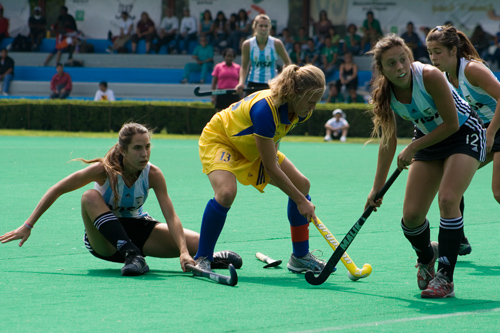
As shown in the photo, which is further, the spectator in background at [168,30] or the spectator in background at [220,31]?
the spectator in background at [168,30]

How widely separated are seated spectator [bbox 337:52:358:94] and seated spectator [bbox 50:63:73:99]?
26.2 ft

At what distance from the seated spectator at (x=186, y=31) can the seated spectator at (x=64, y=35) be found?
3400mm

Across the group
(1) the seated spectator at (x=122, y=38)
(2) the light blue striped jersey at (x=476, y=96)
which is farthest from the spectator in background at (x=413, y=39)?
(2) the light blue striped jersey at (x=476, y=96)

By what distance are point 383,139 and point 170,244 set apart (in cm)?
155

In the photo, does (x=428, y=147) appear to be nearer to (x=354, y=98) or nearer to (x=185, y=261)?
(x=185, y=261)

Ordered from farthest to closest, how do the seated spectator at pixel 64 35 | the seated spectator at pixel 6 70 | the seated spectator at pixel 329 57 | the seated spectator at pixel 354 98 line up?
the seated spectator at pixel 64 35 < the seated spectator at pixel 6 70 < the seated spectator at pixel 329 57 < the seated spectator at pixel 354 98

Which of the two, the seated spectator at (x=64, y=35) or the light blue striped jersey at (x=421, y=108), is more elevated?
the light blue striped jersey at (x=421, y=108)

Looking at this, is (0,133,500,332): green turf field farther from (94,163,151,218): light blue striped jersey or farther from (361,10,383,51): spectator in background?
(361,10,383,51): spectator in background

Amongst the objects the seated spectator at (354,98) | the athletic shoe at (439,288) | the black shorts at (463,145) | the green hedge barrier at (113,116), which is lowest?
the green hedge barrier at (113,116)

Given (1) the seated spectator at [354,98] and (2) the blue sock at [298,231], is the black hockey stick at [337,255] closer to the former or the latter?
(2) the blue sock at [298,231]

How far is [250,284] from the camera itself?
171 inches

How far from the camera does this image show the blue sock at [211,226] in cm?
461

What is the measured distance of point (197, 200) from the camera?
783 centimetres

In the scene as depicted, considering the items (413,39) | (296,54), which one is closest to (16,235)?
(296,54)
